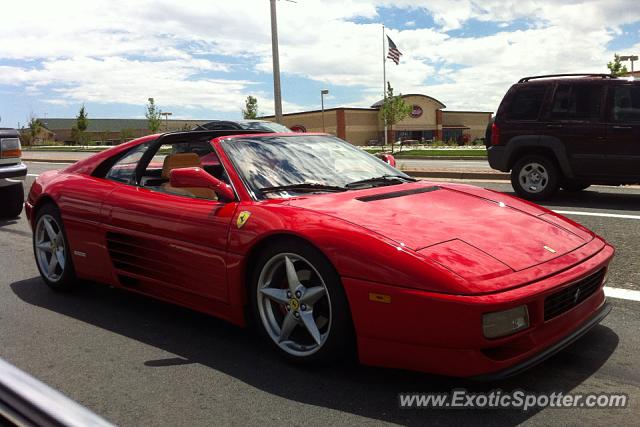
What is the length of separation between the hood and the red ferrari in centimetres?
1

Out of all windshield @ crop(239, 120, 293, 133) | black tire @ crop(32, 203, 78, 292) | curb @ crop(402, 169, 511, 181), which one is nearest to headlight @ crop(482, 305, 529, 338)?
black tire @ crop(32, 203, 78, 292)

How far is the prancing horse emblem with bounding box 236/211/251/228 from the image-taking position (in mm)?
3074

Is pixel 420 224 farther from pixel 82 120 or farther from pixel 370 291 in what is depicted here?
pixel 82 120

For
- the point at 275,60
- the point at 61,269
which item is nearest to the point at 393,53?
the point at 275,60

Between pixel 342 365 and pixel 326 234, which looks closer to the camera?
pixel 326 234

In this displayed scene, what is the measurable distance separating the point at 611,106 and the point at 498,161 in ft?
5.90

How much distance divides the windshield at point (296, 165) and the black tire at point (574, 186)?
242 inches

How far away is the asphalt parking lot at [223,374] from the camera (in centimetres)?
246

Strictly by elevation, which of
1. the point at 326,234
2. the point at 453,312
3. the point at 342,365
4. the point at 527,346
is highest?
the point at 326,234

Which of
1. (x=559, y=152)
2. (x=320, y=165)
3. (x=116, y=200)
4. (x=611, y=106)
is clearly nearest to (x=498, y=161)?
(x=559, y=152)

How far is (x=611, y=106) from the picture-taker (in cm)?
830

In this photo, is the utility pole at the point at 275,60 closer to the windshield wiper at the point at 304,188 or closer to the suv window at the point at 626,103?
the suv window at the point at 626,103

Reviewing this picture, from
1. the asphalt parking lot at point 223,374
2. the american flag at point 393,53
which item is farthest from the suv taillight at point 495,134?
the american flag at point 393,53

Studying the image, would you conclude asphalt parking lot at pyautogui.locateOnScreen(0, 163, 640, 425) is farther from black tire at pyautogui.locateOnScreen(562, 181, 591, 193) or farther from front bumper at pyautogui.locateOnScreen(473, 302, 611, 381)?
black tire at pyautogui.locateOnScreen(562, 181, 591, 193)
